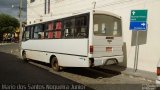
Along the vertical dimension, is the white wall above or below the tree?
below

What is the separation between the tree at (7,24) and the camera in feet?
249

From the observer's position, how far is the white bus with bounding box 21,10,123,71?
12.7 metres

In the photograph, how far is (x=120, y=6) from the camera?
17156 millimetres

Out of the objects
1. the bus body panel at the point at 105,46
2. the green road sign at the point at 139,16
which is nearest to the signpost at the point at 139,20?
the green road sign at the point at 139,16

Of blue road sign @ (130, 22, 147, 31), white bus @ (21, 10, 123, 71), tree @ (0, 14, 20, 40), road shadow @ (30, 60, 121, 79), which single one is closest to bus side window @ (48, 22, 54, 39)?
white bus @ (21, 10, 123, 71)

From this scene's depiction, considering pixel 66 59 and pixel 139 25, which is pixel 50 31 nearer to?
pixel 66 59

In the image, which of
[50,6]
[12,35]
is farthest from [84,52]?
[12,35]

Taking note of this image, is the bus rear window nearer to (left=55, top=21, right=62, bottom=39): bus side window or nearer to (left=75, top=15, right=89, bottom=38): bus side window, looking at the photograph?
(left=75, top=15, right=89, bottom=38): bus side window

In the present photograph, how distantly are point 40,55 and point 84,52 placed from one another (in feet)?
17.3

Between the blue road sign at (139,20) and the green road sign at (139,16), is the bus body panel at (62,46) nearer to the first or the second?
the blue road sign at (139,20)

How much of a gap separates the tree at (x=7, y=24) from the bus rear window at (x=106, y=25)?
213 feet

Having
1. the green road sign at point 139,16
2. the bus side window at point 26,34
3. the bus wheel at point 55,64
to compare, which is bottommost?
the bus wheel at point 55,64

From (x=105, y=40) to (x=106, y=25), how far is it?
82 cm

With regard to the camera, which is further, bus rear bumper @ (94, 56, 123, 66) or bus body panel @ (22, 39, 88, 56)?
bus body panel @ (22, 39, 88, 56)
